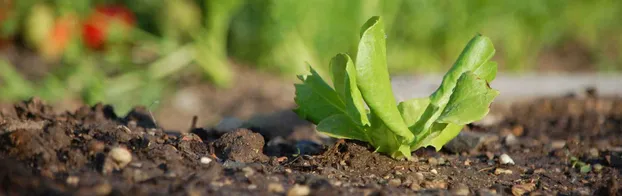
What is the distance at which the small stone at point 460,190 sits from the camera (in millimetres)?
1815

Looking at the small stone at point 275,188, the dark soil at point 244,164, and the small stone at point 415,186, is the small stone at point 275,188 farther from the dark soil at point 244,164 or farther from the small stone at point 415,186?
the small stone at point 415,186

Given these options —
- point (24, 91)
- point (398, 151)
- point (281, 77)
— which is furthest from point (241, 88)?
point (398, 151)

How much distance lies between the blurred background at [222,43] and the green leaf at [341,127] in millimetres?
2257

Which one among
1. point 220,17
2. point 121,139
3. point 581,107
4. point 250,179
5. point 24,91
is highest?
point 220,17

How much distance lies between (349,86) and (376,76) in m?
0.07

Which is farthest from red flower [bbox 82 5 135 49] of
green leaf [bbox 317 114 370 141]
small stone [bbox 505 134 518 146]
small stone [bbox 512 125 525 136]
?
green leaf [bbox 317 114 370 141]

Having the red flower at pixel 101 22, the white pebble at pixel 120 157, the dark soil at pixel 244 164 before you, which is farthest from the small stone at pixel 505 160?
the red flower at pixel 101 22

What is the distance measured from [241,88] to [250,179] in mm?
3394

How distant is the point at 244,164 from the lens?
6.07ft

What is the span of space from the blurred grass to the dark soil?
219 cm

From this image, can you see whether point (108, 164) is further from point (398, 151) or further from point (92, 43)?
point (92, 43)

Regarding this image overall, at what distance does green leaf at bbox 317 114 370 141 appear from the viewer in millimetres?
1934

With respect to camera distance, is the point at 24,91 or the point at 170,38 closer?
the point at 24,91

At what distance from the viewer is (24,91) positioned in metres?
4.32
